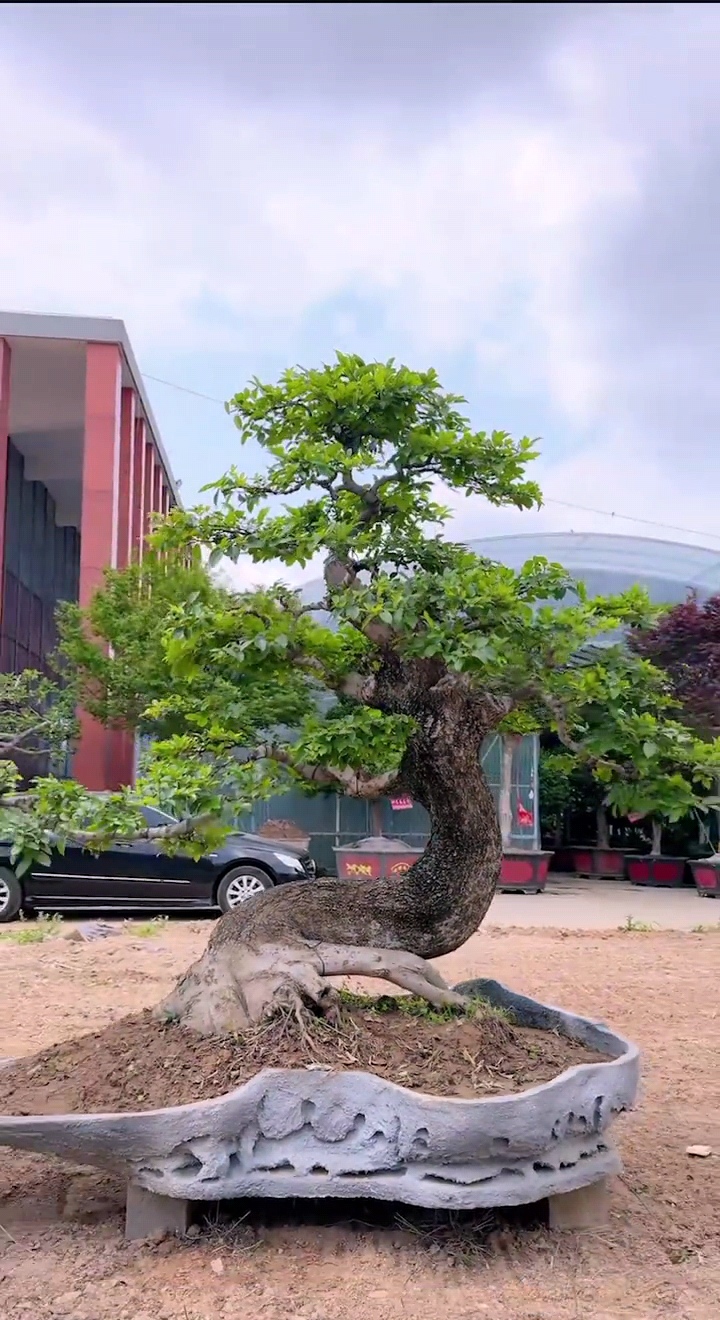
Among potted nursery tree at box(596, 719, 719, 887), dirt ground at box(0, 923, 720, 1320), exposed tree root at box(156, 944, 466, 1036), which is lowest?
dirt ground at box(0, 923, 720, 1320)

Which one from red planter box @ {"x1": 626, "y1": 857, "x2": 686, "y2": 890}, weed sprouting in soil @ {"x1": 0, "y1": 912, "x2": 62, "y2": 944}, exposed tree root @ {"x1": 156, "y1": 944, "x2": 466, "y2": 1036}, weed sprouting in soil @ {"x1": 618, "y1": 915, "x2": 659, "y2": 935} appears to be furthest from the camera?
red planter box @ {"x1": 626, "y1": 857, "x2": 686, "y2": 890}

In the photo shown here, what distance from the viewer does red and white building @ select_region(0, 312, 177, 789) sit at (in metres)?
15.3

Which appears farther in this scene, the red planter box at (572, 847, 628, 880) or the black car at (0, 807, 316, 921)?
the red planter box at (572, 847, 628, 880)

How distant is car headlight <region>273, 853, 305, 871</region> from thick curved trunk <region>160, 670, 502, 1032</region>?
18.2ft

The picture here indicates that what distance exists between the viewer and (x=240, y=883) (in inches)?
347

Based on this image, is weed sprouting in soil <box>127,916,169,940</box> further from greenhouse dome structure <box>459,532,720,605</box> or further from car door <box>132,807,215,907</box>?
greenhouse dome structure <box>459,532,720,605</box>

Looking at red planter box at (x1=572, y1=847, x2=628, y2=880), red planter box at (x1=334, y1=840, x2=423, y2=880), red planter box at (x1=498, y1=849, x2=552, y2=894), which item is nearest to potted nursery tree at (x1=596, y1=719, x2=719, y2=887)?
red planter box at (x1=334, y1=840, x2=423, y2=880)

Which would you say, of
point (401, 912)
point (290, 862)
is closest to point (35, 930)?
point (290, 862)

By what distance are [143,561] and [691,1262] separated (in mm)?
11799

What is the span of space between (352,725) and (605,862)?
1489 cm

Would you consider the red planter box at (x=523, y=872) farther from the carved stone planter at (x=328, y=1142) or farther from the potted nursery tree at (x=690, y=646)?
the carved stone planter at (x=328, y=1142)

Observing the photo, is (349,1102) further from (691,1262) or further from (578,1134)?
(691,1262)

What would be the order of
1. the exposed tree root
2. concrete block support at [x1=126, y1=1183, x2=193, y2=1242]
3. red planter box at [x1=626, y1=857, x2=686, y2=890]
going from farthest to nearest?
1. red planter box at [x1=626, y1=857, x2=686, y2=890]
2. the exposed tree root
3. concrete block support at [x1=126, y1=1183, x2=193, y2=1242]

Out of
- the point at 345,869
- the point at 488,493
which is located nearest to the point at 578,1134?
the point at 488,493
